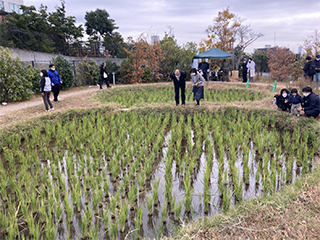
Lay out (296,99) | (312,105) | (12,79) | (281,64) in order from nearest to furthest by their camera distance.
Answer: (312,105)
(296,99)
(12,79)
(281,64)

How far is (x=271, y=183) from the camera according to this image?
10.2 ft

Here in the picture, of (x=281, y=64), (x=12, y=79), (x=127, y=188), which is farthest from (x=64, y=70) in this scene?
(x=281, y=64)

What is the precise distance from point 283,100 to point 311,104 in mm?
844

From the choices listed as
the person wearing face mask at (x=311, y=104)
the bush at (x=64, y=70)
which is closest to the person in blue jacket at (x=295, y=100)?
the person wearing face mask at (x=311, y=104)

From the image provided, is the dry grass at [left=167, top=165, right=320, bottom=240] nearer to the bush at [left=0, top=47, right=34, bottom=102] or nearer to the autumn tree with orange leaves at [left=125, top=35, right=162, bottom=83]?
the bush at [left=0, top=47, right=34, bottom=102]

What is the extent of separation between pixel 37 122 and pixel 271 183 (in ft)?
17.5

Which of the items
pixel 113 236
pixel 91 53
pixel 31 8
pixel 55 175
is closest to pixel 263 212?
pixel 113 236

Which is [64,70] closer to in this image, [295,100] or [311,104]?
[295,100]

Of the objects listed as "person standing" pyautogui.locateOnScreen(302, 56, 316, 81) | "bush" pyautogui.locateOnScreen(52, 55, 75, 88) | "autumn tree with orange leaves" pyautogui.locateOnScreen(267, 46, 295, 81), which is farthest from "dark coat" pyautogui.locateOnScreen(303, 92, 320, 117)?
"bush" pyautogui.locateOnScreen(52, 55, 75, 88)

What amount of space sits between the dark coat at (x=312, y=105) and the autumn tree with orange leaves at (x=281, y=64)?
1048cm

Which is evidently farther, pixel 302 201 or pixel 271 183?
pixel 271 183

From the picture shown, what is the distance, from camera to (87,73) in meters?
14.9

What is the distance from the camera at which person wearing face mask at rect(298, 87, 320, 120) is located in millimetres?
5366

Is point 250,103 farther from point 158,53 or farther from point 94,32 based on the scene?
point 94,32
